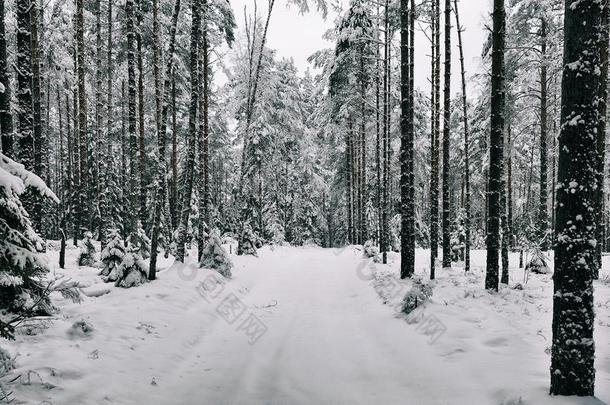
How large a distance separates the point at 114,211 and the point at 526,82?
81.4 ft

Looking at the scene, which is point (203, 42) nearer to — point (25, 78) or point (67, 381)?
point (25, 78)

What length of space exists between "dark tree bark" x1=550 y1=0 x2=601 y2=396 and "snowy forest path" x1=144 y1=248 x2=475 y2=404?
136cm

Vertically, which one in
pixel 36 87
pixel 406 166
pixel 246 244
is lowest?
pixel 246 244

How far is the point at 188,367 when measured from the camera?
624cm

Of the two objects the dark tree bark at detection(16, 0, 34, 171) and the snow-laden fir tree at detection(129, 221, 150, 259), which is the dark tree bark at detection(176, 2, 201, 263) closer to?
the snow-laden fir tree at detection(129, 221, 150, 259)

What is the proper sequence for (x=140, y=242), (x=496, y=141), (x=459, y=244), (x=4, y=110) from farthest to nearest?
1. (x=459, y=244)
2. (x=140, y=242)
3. (x=496, y=141)
4. (x=4, y=110)

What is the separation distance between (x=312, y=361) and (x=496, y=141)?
6.93m

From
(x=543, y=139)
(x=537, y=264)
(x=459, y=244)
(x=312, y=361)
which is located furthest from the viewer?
(x=459, y=244)

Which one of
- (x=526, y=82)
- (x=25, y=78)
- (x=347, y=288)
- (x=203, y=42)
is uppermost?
(x=203, y=42)

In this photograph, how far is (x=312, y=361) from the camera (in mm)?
6395

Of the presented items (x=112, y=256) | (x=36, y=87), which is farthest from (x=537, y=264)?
Answer: (x=36, y=87)

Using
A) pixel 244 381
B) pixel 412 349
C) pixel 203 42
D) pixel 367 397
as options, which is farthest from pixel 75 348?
pixel 203 42

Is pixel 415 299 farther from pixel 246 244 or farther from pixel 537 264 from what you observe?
pixel 246 244

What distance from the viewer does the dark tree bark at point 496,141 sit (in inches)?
370
